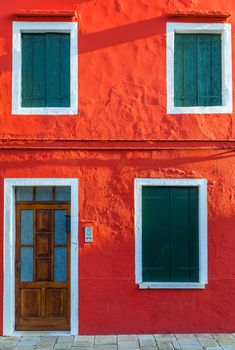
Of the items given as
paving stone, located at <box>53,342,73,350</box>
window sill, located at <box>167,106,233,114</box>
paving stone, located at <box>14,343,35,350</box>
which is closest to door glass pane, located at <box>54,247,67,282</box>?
paving stone, located at <box>53,342,73,350</box>

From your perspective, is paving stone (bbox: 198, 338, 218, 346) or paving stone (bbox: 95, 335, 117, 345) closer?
paving stone (bbox: 198, 338, 218, 346)

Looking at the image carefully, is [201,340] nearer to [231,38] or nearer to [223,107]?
[223,107]

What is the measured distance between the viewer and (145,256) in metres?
8.53

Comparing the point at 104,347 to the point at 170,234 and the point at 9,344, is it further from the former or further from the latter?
the point at 170,234

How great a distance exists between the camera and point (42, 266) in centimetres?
863

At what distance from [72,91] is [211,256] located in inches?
149

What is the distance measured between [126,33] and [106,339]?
5.32 metres

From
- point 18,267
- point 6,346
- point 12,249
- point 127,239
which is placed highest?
point 127,239

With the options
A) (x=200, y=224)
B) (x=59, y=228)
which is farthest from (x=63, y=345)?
(x=200, y=224)

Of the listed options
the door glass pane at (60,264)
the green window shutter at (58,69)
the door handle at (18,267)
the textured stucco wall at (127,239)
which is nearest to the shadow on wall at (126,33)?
the green window shutter at (58,69)

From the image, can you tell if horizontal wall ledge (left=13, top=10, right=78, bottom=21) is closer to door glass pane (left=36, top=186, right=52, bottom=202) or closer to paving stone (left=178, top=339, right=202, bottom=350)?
door glass pane (left=36, top=186, right=52, bottom=202)

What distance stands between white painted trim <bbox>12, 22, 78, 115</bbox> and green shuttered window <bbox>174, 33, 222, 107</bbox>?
1.82 metres

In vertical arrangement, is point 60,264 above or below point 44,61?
below

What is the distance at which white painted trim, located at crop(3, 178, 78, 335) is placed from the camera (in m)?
8.35
